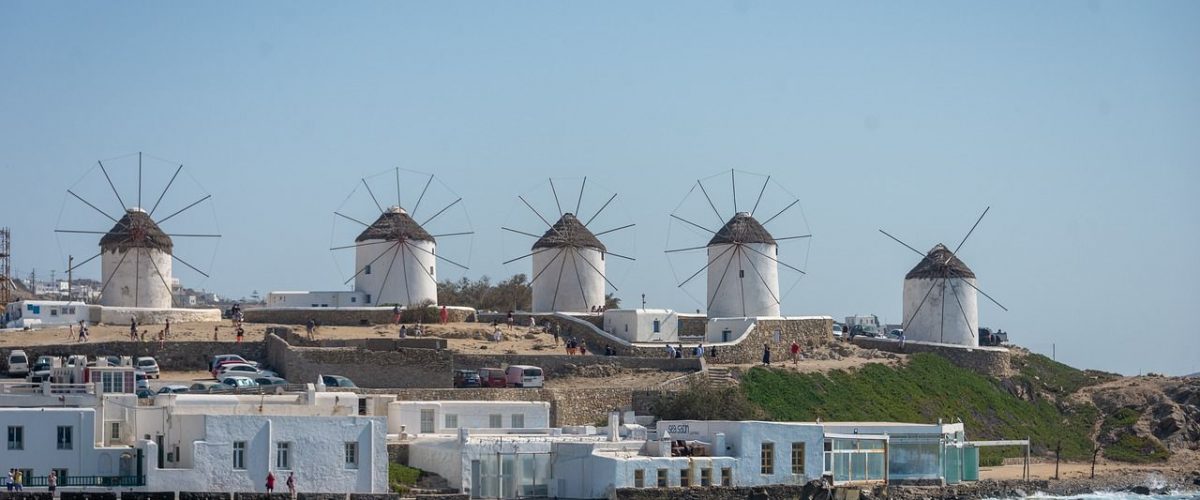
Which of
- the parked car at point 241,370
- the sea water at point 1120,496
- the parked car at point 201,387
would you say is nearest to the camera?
the parked car at point 201,387

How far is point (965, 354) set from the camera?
58.8 metres

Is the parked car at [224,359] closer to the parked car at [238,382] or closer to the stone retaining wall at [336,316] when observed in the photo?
the parked car at [238,382]

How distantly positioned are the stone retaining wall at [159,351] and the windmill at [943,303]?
25.0m

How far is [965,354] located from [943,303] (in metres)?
3.09

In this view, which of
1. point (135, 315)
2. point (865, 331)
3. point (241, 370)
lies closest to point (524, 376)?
point (241, 370)

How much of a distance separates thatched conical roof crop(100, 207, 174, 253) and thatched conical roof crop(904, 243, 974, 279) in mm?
24995

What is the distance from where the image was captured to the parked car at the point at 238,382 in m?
41.2

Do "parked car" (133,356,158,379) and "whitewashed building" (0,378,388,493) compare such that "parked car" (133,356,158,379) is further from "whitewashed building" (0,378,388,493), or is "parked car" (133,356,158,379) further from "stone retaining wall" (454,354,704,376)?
"stone retaining wall" (454,354,704,376)

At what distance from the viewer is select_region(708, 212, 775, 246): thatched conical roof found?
198 feet

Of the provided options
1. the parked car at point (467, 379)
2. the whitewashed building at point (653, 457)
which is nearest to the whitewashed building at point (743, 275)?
the parked car at point (467, 379)

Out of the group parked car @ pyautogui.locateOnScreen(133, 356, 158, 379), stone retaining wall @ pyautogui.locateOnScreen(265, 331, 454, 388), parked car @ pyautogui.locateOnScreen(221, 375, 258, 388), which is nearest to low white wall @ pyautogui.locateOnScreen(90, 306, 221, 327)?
parked car @ pyautogui.locateOnScreen(133, 356, 158, 379)

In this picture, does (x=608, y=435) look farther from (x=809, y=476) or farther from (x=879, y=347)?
(x=879, y=347)

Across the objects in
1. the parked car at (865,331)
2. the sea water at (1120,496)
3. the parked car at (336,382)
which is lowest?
the sea water at (1120,496)

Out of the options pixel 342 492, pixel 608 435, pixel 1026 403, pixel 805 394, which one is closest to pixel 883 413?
Answer: pixel 805 394
